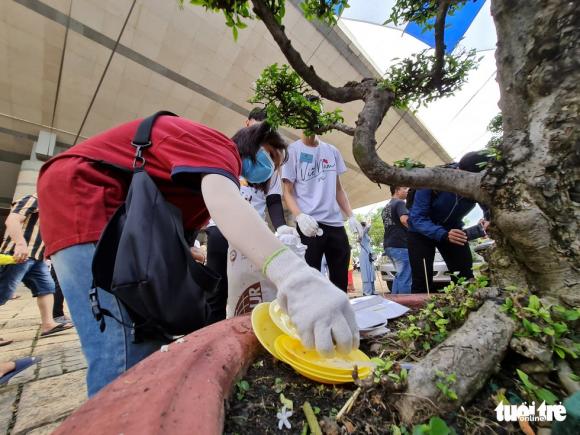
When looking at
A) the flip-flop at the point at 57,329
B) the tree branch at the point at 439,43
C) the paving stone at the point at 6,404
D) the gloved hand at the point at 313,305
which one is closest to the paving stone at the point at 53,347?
the flip-flop at the point at 57,329

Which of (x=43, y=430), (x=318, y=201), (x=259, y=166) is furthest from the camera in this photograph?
(x=318, y=201)

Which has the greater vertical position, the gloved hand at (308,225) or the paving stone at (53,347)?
the gloved hand at (308,225)

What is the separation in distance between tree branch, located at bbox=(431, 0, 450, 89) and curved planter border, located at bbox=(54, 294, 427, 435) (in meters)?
1.45

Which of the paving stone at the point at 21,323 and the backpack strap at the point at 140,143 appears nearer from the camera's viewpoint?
the backpack strap at the point at 140,143

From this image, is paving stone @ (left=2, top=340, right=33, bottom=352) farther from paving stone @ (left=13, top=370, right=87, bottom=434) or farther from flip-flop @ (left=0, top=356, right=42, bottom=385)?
paving stone @ (left=13, top=370, right=87, bottom=434)

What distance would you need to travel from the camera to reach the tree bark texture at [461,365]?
0.54 metres

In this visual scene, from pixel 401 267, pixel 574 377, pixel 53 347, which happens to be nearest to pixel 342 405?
pixel 574 377

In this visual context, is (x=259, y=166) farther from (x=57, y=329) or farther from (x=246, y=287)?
(x=57, y=329)

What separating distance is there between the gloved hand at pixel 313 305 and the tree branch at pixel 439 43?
119 centimetres

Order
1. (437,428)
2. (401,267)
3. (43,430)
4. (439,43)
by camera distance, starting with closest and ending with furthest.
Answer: (437,428) < (43,430) < (439,43) < (401,267)

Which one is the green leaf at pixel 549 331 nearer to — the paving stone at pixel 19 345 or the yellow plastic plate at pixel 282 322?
the yellow plastic plate at pixel 282 322

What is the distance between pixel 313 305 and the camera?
0.63 m

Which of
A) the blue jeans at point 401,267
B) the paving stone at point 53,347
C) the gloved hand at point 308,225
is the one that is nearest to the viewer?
the gloved hand at point 308,225

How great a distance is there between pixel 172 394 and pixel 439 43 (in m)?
1.58
